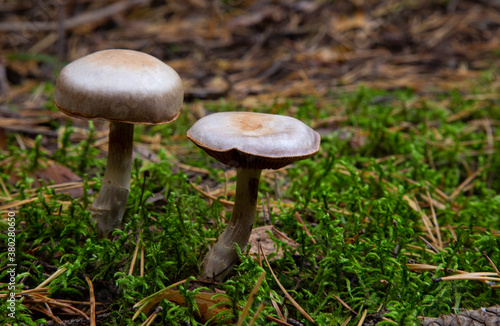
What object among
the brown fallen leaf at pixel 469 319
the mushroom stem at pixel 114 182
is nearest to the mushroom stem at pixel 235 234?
the mushroom stem at pixel 114 182

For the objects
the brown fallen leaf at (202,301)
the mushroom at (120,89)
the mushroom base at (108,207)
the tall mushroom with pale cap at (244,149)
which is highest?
the mushroom at (120,89)

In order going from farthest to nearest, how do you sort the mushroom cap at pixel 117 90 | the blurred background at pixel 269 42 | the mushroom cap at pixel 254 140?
the blurred background at pixel 269 42 → the mushroom cap at pixel 117 90 → the mushroom cap at pixel 254 140

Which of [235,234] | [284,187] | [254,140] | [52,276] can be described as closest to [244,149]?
[254,140]

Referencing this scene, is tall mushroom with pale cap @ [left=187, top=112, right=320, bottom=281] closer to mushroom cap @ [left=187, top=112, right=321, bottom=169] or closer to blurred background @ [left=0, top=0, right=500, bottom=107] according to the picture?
mushroom cap @ [left=187, top=112, right=321, bottom=169]

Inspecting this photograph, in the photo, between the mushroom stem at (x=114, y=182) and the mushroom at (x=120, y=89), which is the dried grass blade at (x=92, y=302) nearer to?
the mushroom stem at (x=114, y=182)

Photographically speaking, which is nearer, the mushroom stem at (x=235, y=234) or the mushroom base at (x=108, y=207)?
the mushroom stem at (x=235, y=234)
